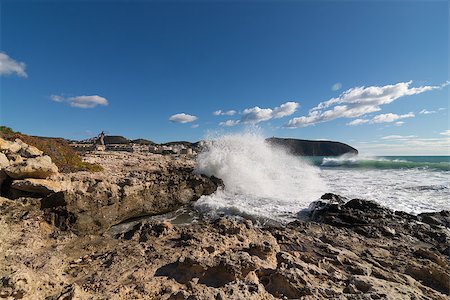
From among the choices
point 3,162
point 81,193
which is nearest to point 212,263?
point 81,193

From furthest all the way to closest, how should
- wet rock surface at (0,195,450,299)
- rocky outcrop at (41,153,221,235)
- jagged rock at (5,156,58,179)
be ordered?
1. jagged rock at (5,156,58,179)
2. rocky outcrop at (41,153,221,235)
3. wet rock surface at (0,195,450,299)

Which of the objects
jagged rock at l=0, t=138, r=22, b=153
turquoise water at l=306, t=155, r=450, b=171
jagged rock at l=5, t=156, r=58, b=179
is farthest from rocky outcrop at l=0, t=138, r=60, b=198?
turquoise water at l=306, t=155, r=450, b=171

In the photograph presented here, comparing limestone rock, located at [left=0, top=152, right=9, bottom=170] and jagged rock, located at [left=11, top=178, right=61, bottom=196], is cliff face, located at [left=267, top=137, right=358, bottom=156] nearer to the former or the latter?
jagged rock, located at [left=11, top=178, right=61, bottom=196]

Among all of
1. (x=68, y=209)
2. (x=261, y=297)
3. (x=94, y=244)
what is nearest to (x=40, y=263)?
(x=94, y=244)

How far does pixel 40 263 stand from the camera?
4215 mm

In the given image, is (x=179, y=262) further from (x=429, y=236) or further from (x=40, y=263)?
(x=429, y=236)

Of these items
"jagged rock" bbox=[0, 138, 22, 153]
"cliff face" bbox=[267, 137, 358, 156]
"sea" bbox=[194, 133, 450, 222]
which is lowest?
"sea" bbox=[194, 133, 450, 222]

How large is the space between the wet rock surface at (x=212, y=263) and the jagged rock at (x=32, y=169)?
3.00 feet

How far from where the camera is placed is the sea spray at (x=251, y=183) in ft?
34.0

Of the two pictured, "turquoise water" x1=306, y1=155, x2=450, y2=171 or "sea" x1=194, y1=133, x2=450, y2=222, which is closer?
"sea" x1=194, y1=133, x2=450, y2=222

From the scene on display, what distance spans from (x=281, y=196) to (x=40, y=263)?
1103 centimetres

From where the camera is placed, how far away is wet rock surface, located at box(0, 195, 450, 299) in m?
3.54

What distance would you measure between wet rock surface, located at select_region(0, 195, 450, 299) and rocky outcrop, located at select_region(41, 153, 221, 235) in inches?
23.9

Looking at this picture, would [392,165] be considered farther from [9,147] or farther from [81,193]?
[9,147]
